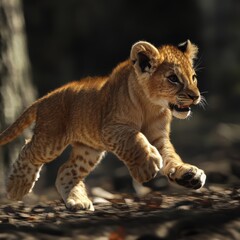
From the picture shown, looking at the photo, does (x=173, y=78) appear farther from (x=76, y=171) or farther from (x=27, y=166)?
(x=27, y=166)

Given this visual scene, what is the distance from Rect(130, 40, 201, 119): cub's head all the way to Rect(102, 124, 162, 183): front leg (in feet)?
1.40

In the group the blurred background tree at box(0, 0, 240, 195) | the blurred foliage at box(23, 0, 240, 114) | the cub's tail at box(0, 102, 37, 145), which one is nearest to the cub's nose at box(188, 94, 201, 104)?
the cub's tail at box(0, 102, 37, 145)

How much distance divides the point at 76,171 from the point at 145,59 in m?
1.73

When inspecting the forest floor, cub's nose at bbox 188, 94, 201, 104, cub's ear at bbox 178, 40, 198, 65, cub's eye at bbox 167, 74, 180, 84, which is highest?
cub's ear at bbox 178, 40, 198, 65

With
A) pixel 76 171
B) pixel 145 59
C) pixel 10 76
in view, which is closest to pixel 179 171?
pixel 145 59

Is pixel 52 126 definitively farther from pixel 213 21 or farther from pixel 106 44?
pixel 213 21

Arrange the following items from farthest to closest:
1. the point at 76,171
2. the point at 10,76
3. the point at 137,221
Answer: the point at 10,76
the point at 76,171
the point at 137,221

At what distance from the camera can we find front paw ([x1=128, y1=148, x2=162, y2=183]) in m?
7.05

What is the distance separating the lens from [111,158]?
709 inches

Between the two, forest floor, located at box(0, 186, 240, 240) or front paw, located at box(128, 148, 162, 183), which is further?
front paw, located at box(128, 148, 162, 183)

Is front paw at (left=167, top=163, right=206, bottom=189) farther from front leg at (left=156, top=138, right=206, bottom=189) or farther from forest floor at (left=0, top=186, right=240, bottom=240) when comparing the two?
forest floor at (left=0, top=186, right=240, bottom=240)

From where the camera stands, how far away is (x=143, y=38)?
22000 millimetres

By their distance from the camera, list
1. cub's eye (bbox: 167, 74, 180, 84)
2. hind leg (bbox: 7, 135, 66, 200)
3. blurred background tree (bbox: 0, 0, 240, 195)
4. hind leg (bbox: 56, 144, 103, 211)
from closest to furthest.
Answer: cub's eye (bbox: 167, 74, 180, 84) → hind leg (bbox: 7, 135, 66, 200) → hind leg (bbox: 56, 144, 103, 211) → blurred background tree (bbox: 0, 0, 240, 195)

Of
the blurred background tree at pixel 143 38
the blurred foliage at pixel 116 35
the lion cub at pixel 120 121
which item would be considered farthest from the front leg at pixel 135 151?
the blurred foliage at pixel 116 35
